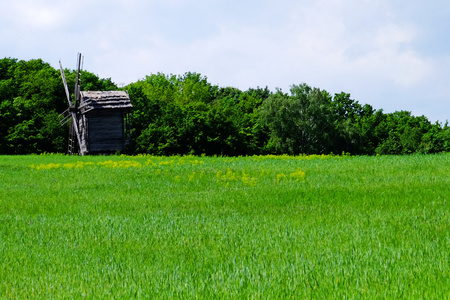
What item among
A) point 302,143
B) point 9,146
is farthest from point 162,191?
point 302,143

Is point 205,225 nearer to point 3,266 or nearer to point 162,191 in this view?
point 3,266

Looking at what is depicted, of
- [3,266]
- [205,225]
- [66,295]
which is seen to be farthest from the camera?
[205,225]

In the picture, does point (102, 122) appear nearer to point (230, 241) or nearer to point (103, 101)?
point (103, 101)

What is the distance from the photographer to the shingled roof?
148ft

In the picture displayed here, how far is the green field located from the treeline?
38.4m

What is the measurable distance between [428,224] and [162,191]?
912 cm

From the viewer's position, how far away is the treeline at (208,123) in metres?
53.7

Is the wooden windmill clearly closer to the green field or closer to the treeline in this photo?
the treeline

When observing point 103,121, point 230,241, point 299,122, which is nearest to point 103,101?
point 103,121

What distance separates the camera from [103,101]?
150 ft

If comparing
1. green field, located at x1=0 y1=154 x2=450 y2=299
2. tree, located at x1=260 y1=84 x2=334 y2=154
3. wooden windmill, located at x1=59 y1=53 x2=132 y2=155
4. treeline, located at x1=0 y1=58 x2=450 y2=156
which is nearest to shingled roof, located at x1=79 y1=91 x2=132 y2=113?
wooden windmill, located at x1=59 y1=53 x2=132 y2=155

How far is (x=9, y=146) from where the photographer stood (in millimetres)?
51719

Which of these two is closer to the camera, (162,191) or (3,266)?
(3,266)

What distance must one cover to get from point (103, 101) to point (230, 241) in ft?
130
